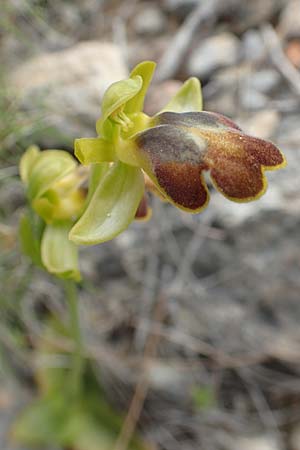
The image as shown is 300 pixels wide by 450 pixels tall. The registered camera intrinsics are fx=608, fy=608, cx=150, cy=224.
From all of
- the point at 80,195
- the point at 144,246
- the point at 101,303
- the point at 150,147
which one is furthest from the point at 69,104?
the point at 150,147

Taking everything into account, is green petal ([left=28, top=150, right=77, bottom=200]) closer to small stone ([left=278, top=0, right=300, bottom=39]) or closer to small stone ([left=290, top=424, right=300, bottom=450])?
small stone ([left=290, top=424, right=300, bottom=450])

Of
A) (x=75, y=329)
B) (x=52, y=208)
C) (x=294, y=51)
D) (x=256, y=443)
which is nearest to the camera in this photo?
(x=52, y=208)

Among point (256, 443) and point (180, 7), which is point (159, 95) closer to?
point (180, 7)

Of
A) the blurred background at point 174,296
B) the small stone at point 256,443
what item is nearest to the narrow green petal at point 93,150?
the blurred background at point 174,296

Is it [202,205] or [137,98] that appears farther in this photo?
[137,98]

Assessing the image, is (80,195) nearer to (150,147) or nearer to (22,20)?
(150,147)

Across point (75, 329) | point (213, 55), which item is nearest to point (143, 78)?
point (75, 329)

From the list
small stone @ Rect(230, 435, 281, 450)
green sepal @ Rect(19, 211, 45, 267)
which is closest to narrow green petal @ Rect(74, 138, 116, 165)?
green sepal @ Rect(19, 211, 45, 267)

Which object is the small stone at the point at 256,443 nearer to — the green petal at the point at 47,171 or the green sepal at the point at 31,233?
the green sepal at the point at 31,233
